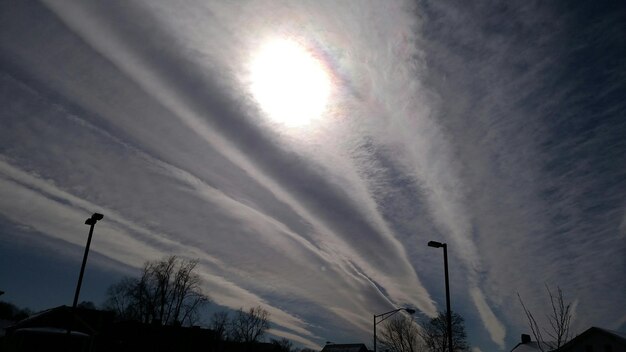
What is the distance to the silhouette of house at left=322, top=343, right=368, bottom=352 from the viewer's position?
266 feet

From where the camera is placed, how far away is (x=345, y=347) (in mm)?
85062

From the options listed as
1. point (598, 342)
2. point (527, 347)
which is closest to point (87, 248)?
point (598, 342)

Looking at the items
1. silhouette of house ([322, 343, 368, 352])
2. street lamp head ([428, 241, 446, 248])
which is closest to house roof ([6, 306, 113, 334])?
street lamp head ([428, 241, 446, 248])

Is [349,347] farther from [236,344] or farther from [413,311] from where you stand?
[413,311]

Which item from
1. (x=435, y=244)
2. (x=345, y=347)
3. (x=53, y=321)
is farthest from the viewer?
(x=345, y=347)

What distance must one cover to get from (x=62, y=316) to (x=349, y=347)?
60.6m

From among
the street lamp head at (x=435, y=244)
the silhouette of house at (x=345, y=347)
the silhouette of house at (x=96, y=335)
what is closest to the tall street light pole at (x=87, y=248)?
the silhouette of house at (x=96, y=335)

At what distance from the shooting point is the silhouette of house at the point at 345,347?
266ft

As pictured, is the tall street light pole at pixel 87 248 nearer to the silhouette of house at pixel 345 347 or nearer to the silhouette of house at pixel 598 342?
the silhouette of house at pixel 598 342

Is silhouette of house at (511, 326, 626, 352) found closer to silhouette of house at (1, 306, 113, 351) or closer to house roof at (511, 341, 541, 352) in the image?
house roof at (511, 341, 541, 352)

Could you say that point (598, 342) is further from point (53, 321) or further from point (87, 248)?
point (53, 321)

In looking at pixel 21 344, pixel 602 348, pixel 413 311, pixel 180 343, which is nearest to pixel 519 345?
pixel 602 348

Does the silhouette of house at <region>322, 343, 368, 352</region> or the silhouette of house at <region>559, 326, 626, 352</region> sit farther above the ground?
the silhouette of house at <region>559, 326, 626, 352</region>

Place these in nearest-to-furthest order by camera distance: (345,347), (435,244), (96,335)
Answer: (435,244)
(96,335)
(345,347)
